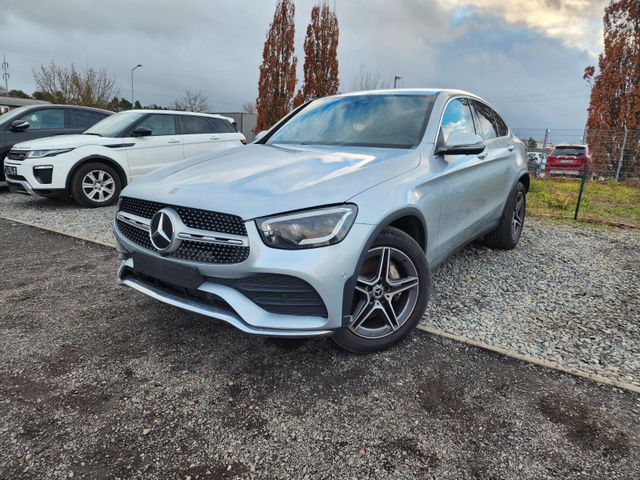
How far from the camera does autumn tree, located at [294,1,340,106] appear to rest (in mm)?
17594

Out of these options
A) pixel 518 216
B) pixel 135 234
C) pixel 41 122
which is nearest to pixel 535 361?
pixel 135 234

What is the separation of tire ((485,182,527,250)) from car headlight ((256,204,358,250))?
3.07 metres

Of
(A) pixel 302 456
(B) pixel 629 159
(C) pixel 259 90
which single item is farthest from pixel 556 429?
(C) pixel 259 90

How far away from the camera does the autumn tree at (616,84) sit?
47.0 ft

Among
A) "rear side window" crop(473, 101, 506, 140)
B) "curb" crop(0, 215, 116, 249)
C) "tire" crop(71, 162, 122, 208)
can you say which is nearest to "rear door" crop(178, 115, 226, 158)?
"tire" crop(71, 162, 122, 208)

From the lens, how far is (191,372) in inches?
94.7

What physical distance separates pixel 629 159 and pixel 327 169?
14763mm

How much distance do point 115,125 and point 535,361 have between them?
24.7 ft

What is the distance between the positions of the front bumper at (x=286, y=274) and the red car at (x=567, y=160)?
1503cm

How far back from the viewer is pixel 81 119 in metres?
8.63

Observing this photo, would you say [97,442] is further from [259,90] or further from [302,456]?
[259,90]

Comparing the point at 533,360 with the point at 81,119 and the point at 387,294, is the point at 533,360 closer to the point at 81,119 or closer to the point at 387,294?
the point at 387,294

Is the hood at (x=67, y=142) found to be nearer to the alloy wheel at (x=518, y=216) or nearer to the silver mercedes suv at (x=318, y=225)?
the silver mercedes suv at (x=318, y=225)

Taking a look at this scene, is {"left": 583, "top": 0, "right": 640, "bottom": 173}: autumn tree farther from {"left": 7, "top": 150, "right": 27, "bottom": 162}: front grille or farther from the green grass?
{"left": 7, "top": 150, "right": 27, "bottom": 162}: front grille
